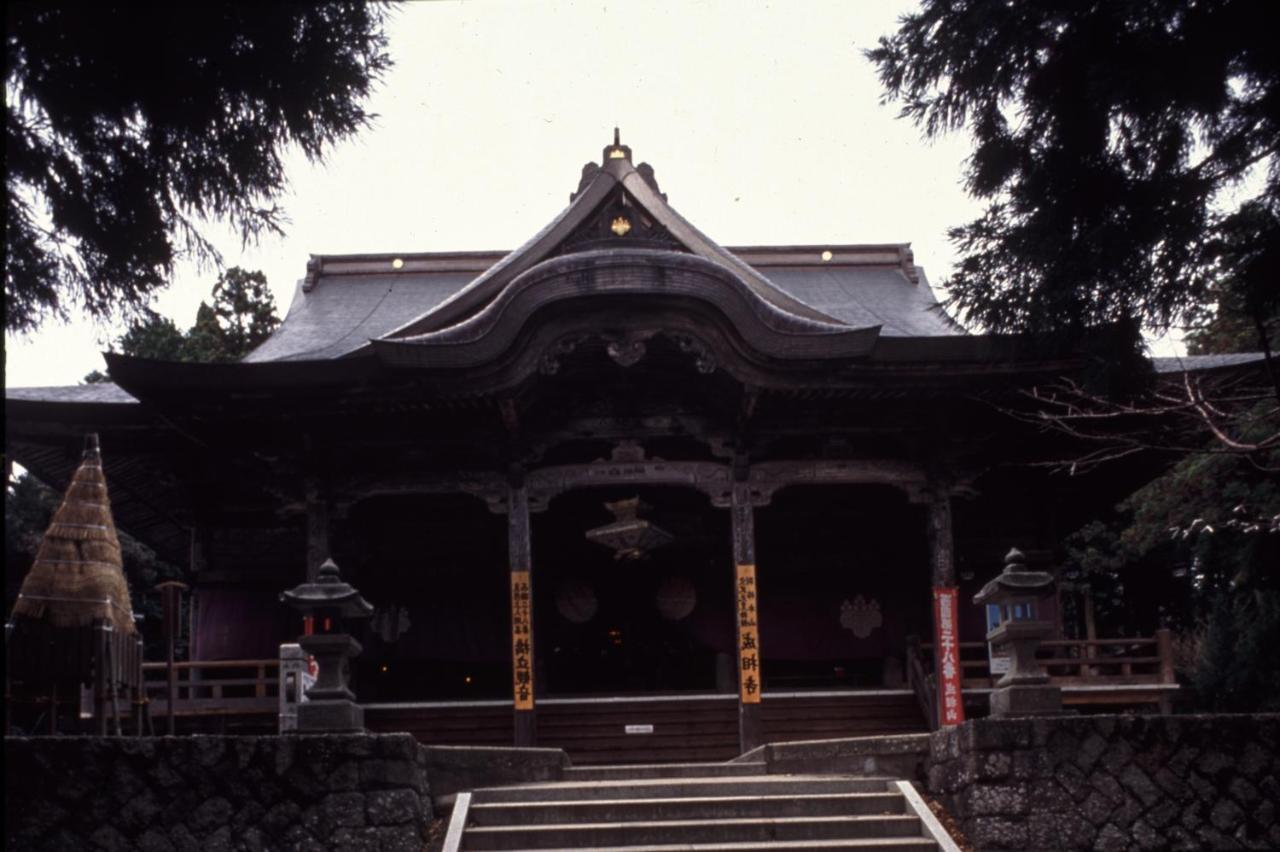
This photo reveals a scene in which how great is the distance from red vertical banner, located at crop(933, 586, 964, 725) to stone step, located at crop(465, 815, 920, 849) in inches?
197

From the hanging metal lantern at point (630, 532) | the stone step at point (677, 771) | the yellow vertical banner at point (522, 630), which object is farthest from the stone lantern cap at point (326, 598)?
the hanging metal lantern at point (630, 532)

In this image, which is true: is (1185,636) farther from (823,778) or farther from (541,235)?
(823,778)

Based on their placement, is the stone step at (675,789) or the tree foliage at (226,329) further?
the tree foliage at (226,329)

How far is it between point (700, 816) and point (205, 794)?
3.41 meters

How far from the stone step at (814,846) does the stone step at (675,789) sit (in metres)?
1.03

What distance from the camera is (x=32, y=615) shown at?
10281mm

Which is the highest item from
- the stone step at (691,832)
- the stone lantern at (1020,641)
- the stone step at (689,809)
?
the stone lantern at (1020,641)

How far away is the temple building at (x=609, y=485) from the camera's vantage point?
13.5m

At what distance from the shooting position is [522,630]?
14.1m

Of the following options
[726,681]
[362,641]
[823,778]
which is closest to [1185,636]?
[726,681]

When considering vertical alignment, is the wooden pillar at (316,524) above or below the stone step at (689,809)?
above

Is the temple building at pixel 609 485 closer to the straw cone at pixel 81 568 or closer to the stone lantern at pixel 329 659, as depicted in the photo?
the straw cone at pixel 81 568

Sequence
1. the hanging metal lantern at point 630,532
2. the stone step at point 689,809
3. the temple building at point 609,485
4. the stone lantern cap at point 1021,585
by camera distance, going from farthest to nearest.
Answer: the hanging metal lantern at point 630,532 < the temple building at point 609,485 < the stone lantern cap at point 1021,585 < the stone step at point 689,809

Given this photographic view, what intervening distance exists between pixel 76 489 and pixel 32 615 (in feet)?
3.65
